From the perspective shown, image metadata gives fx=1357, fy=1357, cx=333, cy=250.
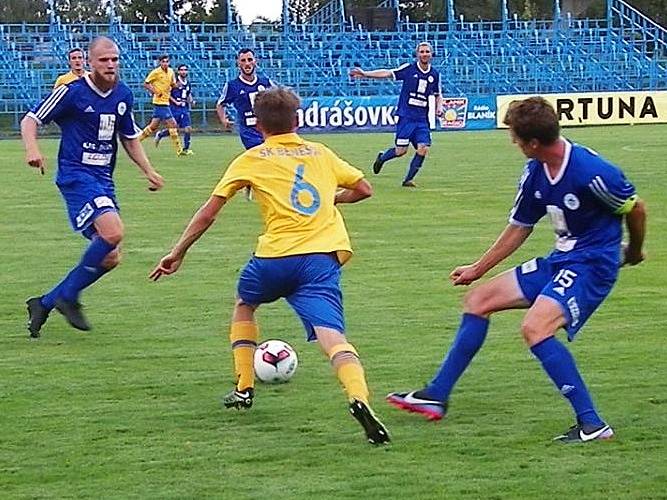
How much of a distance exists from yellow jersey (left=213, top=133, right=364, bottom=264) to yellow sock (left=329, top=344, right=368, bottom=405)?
0.47 metres

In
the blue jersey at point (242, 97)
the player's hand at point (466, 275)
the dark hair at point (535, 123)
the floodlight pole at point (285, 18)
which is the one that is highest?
the dark hair at point (535, 123)

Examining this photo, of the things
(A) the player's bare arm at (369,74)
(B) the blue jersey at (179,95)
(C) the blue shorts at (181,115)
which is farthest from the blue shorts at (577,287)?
(B) the blue jersey at (179,95)

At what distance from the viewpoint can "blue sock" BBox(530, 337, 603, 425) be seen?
5820 millimetres

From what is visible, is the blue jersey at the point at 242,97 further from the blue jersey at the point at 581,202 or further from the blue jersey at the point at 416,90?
the blue jersey at the point at 581,202

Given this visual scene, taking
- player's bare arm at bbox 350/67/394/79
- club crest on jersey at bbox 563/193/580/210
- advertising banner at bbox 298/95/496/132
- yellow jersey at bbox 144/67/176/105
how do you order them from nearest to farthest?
1. club crest on jersey at bbox 563/193/580/210
2. player's bare arm at bbox 350/67/394/79
3. yellow jersey at bbox 144/67/176/105
4. advertising banner at bbox 298/95/496/132

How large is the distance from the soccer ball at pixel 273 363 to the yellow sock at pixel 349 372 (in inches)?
47.7

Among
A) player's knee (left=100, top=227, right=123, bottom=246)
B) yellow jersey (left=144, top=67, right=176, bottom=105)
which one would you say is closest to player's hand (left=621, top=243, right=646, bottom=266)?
player's knee (left=100, top=227, right=123, bottom=246)

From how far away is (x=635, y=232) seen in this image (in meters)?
5.89

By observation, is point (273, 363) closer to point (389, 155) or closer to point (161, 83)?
point (389, 155)

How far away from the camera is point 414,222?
48.6ft

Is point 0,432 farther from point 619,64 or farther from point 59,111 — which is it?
point 619,64

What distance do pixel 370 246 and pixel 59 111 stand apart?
15.9 ft

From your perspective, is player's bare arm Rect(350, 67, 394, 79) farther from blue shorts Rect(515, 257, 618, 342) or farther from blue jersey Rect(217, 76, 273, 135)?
blue shorts Rect(515, 257, 618, 342)

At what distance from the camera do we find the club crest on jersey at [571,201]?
5766mm
